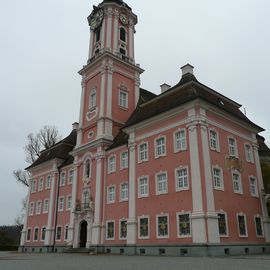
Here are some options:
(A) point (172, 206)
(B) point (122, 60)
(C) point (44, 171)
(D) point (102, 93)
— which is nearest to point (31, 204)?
(C) point (44, 171)

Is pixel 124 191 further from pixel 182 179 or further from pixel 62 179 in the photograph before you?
pixel 62 179

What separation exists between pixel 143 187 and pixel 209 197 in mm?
6777

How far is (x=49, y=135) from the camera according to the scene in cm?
5534

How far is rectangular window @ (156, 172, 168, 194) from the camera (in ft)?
87.8

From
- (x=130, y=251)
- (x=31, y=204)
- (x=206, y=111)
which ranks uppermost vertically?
(x=206, y=111)

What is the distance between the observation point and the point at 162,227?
25891 millimetres

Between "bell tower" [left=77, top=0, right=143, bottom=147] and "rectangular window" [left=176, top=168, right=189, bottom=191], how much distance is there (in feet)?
37.5

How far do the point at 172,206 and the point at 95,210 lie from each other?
10.6 m

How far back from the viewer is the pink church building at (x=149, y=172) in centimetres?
2447

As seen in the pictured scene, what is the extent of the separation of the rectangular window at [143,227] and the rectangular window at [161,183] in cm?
258

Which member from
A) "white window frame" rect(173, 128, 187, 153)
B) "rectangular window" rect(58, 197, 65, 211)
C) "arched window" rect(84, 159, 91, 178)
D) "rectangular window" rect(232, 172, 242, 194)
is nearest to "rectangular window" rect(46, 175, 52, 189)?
"rectangular window" rect(58, 197, 65, 211)

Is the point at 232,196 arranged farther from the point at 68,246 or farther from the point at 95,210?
the point at 68,246

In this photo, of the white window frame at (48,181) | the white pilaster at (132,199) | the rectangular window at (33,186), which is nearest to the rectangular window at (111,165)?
the white pilaster at (132,199)

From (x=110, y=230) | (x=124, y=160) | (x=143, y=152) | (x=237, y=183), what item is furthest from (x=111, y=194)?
(x=237, y=183)
